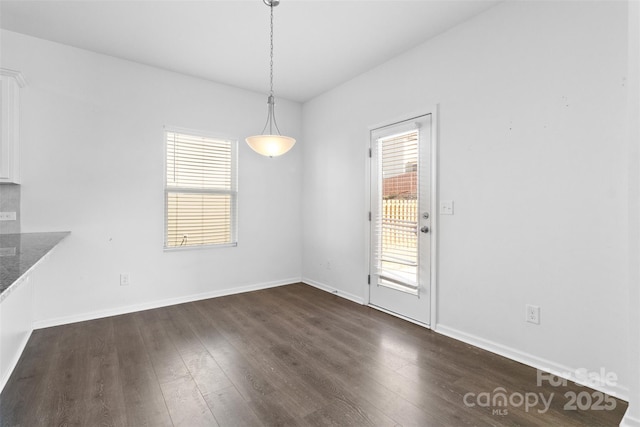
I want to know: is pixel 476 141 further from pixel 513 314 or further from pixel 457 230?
pixel 513 314

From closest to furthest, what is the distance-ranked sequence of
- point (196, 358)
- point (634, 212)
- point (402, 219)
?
point (634, 212) → point (196, 358) → point (402, 219)

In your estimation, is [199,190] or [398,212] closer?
[398,212]

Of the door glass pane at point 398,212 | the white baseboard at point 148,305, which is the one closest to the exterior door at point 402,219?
the door glass pane at point 398,212

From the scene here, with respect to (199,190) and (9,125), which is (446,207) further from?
(9,125)

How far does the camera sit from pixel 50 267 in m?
3.10

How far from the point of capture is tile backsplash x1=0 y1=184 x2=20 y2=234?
9.47 ft

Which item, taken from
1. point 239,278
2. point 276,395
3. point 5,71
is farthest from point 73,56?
point 276,395

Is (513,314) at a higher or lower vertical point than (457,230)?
lower

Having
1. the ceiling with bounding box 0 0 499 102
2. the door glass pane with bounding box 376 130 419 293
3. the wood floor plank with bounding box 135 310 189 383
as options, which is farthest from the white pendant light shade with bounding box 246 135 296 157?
the wood floor plank with bounding box 135 310 189 383

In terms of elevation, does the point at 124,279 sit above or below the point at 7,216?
below

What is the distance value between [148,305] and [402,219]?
3090 mm

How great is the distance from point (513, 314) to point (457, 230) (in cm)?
79

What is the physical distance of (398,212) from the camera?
3.37m

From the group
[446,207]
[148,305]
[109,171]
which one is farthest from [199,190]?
[446,207]
